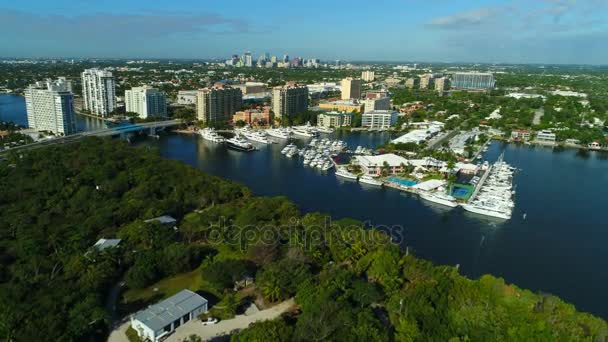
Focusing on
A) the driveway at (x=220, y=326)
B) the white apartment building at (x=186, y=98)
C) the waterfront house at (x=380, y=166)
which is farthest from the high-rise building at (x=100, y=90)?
the driveway at (x=220, y=326)

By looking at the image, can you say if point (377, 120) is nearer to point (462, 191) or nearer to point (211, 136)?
point (211, 136)

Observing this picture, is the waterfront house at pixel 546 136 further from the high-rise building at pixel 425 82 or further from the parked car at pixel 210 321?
the high-rise building at pixel 425 82

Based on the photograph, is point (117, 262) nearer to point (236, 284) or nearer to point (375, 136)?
point (236, 284)

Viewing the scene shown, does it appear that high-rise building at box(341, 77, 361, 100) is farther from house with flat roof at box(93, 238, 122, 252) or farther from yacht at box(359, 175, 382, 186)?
house with flat roof at box(93, 238, 122, 252)

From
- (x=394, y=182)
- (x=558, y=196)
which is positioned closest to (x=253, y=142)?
(x=394, y=182)

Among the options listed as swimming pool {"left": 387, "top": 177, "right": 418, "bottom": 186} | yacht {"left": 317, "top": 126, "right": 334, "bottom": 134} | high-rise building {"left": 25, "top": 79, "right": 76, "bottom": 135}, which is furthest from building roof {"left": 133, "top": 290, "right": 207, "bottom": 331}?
yacht {"left": 317, "top": 126, "right": 334, "bottom": 134}

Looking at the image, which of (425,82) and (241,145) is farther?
(425,82)

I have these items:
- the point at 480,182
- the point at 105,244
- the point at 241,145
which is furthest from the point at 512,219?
the point at 241,145
